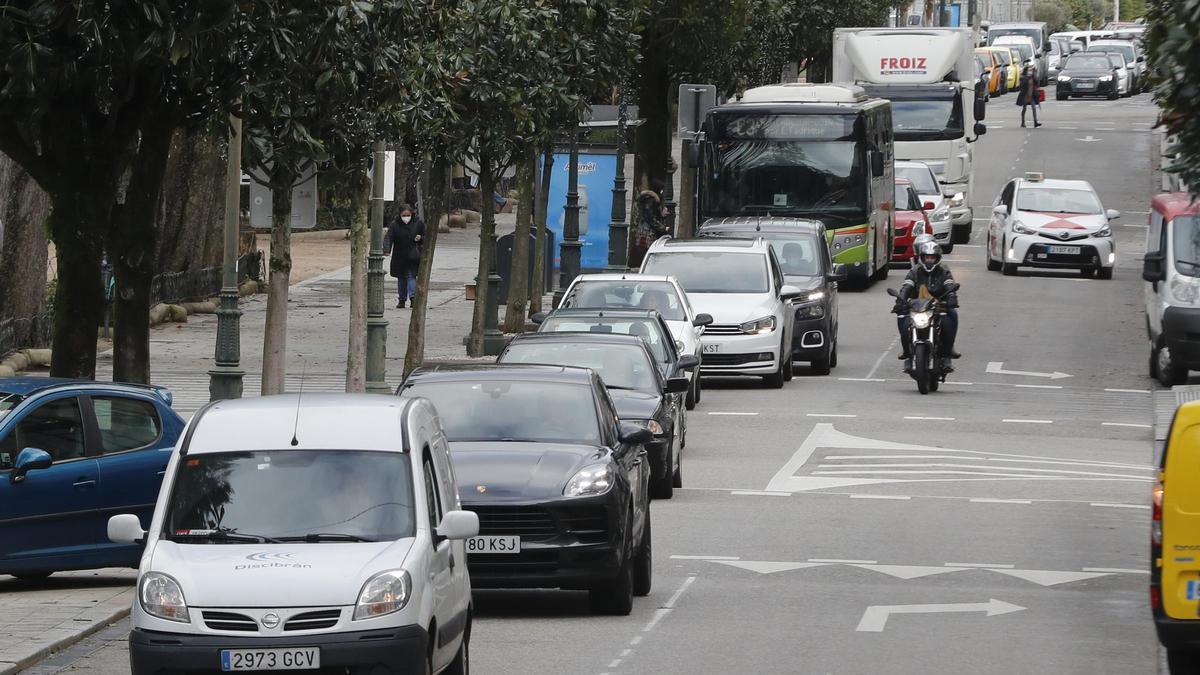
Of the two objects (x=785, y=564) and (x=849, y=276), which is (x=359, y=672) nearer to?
(x=785, y=564)

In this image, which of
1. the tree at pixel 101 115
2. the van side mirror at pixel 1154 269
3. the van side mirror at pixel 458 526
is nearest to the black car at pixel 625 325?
the tree at pixel 101 115

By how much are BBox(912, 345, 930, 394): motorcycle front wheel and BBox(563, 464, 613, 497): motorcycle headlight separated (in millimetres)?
14407

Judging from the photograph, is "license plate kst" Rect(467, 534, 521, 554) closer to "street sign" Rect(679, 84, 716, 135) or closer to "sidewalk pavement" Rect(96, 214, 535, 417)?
"sidewalk pavement" Rect(96, 214, 535, 417)

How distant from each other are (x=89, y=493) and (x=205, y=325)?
21.4 m

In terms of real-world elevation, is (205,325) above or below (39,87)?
below

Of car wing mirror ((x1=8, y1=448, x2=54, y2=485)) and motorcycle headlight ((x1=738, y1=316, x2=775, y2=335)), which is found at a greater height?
car wing mirror ((x1=8, y1=448, x2=54, y2=485))

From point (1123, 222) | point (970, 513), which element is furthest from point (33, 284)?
point (1123, 222)

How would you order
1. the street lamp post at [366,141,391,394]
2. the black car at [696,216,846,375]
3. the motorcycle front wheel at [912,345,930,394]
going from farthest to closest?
the black car at [696,216,846,375] < the motorcycle front wheel at [912,345,930,394] < the street lamp post at [366,141,391,394]

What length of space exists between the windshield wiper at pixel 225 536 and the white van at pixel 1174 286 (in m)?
18.5

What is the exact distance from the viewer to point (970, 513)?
1822 centimetres

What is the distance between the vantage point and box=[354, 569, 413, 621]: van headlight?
30.1 ft

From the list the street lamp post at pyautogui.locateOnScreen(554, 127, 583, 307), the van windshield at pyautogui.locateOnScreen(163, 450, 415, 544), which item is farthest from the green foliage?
the street lamp post at pyautogui.locateOnScreen(554, 127, 583, 307)

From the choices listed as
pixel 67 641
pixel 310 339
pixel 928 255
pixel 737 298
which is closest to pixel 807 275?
pixel 737 298

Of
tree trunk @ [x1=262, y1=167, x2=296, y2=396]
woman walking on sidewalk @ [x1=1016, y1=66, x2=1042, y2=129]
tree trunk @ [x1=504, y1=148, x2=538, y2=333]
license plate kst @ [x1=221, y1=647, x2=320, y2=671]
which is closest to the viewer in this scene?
license plate kst @ [x1=221, y1=647, x2=320, y2=671]
